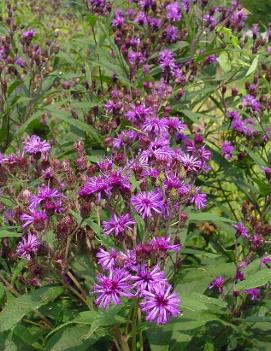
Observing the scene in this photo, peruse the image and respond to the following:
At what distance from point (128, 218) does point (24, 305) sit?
1.58ft

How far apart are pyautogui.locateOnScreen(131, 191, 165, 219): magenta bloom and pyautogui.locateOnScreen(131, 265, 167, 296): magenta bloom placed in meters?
0.23

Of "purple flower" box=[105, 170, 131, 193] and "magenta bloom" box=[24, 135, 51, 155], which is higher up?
"purple flower" box=[105, 170, 131, 193]

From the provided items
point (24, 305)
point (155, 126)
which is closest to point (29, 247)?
point (24, 305)

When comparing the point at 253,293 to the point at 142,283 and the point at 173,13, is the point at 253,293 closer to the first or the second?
the point at 142,283

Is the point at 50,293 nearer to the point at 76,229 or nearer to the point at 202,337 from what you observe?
the point at 76,229

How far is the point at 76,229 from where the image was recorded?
1782 millimetres

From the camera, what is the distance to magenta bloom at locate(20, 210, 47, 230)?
67.4 inches

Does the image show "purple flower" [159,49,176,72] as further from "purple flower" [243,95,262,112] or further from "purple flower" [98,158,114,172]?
"purple flower" [98,158,114,172]

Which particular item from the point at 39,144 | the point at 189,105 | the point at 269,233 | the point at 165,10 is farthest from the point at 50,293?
the point at 165,10

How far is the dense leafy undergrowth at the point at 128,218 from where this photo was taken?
1.72m

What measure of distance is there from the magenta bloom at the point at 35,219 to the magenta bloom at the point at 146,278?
386 mm

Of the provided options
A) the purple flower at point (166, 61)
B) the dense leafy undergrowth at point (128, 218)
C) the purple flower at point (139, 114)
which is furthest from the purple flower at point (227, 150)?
the purple flower at point (139, 114)

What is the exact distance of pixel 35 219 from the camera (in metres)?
1.71

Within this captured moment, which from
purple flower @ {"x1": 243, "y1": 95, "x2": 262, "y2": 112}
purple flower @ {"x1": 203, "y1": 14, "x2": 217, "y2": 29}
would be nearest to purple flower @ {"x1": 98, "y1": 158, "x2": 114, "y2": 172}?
purple flower @ {"x1": 243, "y1": 95, "x2": 262, "y2": 112}
